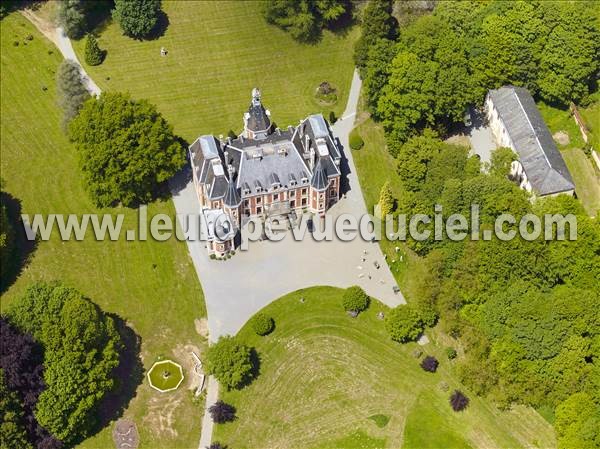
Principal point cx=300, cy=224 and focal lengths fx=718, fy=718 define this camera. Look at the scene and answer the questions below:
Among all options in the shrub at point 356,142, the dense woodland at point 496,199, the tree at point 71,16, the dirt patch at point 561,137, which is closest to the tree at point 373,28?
the dense woodland at point 496,199

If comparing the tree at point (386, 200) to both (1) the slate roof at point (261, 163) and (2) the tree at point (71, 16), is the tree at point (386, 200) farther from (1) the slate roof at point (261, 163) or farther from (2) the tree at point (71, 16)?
(2) the tree at point (71, 16)

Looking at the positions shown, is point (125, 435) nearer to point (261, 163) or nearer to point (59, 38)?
point (261, 163)

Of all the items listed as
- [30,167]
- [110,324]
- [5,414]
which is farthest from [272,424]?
[30,167]

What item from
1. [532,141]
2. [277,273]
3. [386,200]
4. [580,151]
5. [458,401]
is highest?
[580,151]

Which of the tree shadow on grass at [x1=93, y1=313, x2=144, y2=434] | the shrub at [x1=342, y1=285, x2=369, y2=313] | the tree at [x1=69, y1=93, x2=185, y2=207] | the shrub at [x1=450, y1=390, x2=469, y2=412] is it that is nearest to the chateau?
the tree at [x1=69, y1=93, x2=185, y2=207]

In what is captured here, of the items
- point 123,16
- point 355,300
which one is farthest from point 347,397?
point 123,16

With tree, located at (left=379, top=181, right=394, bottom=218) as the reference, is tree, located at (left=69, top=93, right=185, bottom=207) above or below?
above

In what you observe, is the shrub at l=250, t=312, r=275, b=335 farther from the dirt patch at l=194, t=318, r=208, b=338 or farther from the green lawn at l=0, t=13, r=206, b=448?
the green lawn at l=0, t=13, r=206, b=448
